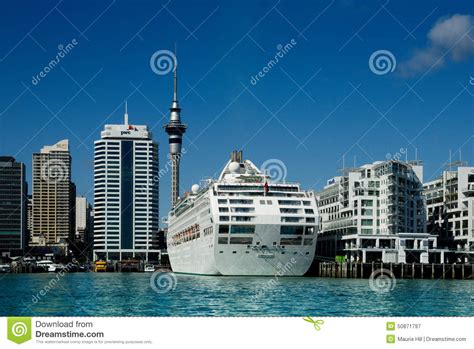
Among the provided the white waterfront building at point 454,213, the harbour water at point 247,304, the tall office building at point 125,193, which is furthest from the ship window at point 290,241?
the tall office building at point 125,193

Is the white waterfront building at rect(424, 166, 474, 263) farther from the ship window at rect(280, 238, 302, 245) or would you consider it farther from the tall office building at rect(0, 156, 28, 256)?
the tall office building at rect(0, 156, 28, 256)

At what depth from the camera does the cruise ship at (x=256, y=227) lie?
122 ft

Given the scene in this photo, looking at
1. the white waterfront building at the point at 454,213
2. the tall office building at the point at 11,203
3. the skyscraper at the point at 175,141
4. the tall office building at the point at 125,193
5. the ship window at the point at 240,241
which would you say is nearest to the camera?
the tall office building at the point at 11,203

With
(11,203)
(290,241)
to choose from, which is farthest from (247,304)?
(11,203)

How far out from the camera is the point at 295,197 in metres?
39.6

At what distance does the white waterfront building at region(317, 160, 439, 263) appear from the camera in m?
50.0

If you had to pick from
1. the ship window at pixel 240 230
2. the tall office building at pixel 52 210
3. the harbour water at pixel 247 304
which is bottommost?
the harbour water at pixel 247 304

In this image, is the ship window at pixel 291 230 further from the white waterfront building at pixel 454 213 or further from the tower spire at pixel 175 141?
the tower spire at pixel 175 141

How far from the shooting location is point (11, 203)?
39625 millimetres

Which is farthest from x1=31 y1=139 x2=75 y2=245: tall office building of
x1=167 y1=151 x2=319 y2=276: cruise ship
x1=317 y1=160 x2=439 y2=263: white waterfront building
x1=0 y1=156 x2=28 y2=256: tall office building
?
x1=167 y1=151 x2=319 y2=276: cruise ship

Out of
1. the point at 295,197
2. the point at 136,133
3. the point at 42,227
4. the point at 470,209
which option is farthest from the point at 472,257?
the point at 42,227

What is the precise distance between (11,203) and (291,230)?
13206 millimetres

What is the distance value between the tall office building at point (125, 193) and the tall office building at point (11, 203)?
62.0ft

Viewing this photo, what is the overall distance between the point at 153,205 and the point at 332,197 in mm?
36351
